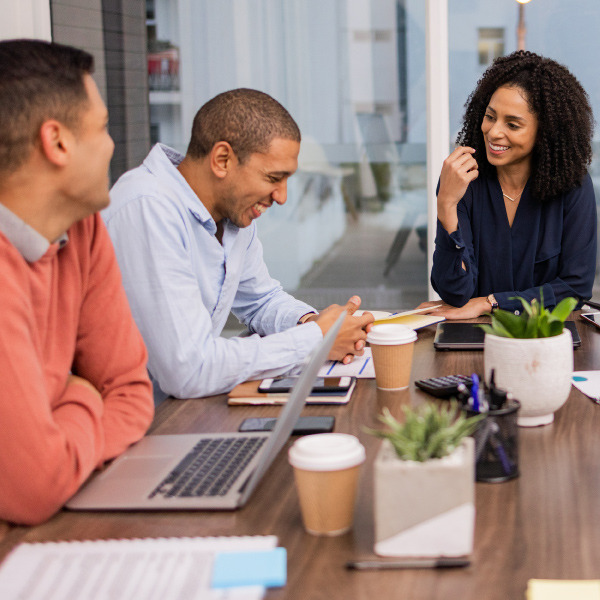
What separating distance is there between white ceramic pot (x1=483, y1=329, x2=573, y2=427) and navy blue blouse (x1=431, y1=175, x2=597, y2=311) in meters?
1.08

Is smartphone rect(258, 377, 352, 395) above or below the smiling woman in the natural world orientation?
below

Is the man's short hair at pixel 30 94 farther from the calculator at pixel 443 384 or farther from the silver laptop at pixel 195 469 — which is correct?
the calculator at pixel 443 384

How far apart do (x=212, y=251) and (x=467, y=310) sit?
0.73m

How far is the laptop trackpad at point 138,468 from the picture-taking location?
3.35 ft

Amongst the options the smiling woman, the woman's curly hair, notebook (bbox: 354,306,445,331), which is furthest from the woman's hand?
notebook (bbox: 354,306,445,331)

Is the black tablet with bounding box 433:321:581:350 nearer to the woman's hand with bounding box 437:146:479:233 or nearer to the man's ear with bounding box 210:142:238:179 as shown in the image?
the woman's hand with bounding box 437:146:479:233

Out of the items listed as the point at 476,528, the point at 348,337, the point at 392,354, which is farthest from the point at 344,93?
the point at 476,528

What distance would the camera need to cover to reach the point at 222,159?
1.72 m

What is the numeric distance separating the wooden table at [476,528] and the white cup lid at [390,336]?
7.5 inches

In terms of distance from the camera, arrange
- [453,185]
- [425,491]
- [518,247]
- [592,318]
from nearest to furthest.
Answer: [425,491]
[592,318]
[453,185]
[518,247]

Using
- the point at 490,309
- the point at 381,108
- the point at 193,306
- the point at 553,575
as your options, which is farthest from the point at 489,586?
the point at 381,108

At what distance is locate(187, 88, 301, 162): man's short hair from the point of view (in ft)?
5.54

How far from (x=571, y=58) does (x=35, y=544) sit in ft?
10.7

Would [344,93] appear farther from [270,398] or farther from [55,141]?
[55,141]
